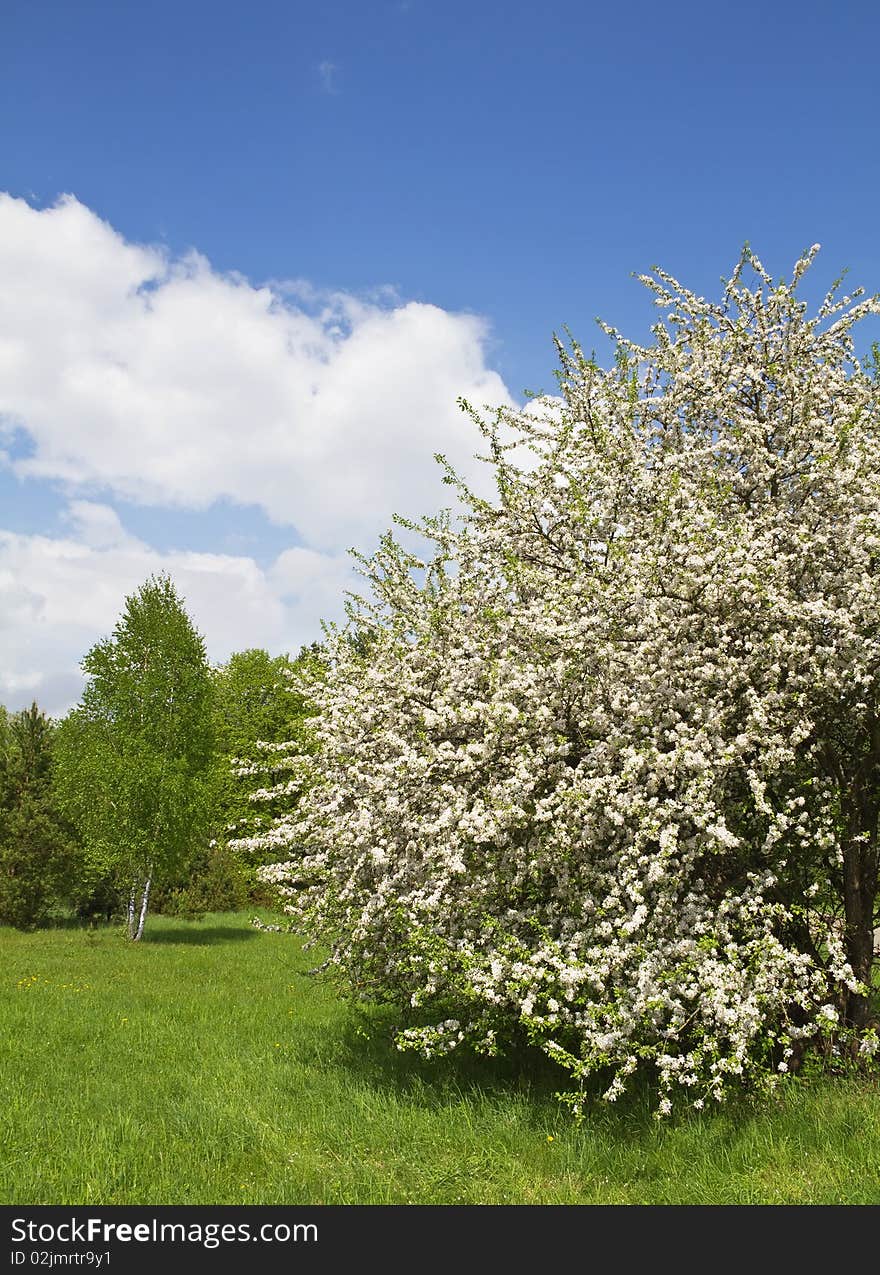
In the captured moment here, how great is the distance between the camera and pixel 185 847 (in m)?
29.0

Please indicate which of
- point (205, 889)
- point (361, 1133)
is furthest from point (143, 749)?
point (361, 1133)

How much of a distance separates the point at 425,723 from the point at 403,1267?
14.3ft

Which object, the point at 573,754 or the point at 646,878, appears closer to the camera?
the point at 646,878

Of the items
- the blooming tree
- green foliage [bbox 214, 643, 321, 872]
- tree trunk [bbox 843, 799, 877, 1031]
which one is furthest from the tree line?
tree trunk [bbox 843, 799, 877, 1031]

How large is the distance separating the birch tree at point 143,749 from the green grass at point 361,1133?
1636cm

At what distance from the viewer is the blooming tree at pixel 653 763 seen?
7.01 m

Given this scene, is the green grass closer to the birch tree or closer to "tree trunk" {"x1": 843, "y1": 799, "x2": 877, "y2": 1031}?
"tree trunk" {"x1": 843, "y1": 799, "x2": 877, "y2": 1031}

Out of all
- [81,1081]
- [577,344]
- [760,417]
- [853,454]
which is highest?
[577,344]

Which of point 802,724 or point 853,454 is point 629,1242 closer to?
point 802,724

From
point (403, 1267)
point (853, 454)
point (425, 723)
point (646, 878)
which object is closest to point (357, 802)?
point (425, 723)

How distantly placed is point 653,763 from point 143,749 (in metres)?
24.5

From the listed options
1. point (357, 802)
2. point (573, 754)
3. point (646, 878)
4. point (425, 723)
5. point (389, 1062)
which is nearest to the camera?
point (646, 878)

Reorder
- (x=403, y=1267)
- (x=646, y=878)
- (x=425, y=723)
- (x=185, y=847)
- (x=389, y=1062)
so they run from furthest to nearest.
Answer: (x=185, y=847) < (x=389, y=1062) < (x=425, y=723) < (x=646, y=878) < (x=403, y=1267)

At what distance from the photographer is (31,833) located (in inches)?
1189
